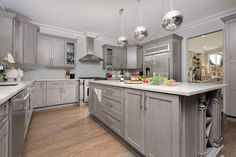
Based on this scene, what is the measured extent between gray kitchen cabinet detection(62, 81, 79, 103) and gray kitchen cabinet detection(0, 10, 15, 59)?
159 cm

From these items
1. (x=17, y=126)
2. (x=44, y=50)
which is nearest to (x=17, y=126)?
(x=17, y=126)

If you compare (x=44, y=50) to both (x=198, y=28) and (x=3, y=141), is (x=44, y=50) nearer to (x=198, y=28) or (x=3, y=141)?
(x=3, y=141)

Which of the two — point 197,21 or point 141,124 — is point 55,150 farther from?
point 197,21

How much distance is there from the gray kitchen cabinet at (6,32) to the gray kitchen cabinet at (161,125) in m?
3.20

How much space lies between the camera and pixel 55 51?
12.6 feet

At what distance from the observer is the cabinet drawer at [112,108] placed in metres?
1.80

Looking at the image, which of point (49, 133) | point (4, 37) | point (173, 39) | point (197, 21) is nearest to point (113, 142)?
point (49, 133)

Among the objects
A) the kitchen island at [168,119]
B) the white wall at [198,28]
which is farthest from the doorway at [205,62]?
the kitchen island at [168,119]

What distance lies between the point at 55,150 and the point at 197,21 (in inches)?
184

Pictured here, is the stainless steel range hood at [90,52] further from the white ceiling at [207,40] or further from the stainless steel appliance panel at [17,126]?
the white ceiling at [207,40]

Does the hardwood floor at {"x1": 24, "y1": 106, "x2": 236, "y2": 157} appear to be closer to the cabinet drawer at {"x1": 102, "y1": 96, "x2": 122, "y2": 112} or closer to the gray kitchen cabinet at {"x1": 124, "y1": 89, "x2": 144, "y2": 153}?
the gray kitchen cabinet at {"x1": 124, "y1": 89, "x2": 144, "y2": 153}

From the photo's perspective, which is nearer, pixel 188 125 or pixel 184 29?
pixel 188 125

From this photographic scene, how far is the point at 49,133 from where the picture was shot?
2.11 metres

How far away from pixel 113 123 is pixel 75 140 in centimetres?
65
